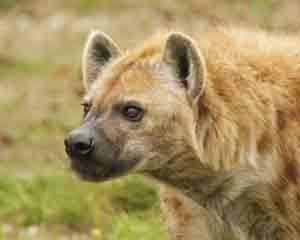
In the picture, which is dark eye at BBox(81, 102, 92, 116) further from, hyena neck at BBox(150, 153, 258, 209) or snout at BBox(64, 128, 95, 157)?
hyena neck at BBox(150, 153, 258, 209)

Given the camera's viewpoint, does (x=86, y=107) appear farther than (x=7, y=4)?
No

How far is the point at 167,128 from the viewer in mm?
4859

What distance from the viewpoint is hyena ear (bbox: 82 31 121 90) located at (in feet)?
17.1

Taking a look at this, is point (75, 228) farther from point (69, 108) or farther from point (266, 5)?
point (266, 5)

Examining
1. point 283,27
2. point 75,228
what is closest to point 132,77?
point 75,228

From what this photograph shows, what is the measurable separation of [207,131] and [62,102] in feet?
15.3

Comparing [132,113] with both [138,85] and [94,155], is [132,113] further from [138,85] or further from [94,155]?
[94,155]

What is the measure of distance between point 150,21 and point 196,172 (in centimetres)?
630

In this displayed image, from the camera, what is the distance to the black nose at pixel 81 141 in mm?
4746

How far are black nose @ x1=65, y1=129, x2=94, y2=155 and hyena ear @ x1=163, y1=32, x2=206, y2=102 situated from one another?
18.7 inches

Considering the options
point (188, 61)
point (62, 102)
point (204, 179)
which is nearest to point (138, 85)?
point (188, 61)

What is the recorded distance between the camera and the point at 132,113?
15.9ft

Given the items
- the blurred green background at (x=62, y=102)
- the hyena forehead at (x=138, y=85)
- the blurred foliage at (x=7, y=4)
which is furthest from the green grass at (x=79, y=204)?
the blurred foliage at (x=7, y=4)

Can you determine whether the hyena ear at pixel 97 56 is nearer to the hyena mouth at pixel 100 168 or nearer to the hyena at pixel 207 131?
the hyena at pixel 207 131
